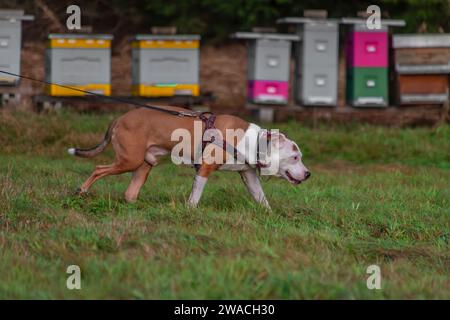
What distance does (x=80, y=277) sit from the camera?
675 centimetres

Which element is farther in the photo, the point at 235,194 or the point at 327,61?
the point at 327,61

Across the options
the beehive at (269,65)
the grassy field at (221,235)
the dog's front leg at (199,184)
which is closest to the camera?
the grassy field at (221,235)

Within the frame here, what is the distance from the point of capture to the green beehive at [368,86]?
59.5ft

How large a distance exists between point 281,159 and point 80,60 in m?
8.03

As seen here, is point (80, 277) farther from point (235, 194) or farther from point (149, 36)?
point (149, 36)

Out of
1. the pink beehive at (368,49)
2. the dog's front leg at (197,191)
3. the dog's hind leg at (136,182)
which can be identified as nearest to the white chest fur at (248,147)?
the dog's front leg at (197,191)

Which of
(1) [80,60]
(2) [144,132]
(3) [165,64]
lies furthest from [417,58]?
(2) [144,132]

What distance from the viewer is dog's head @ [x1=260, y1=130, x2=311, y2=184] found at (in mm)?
9969

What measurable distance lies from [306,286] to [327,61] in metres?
12.1

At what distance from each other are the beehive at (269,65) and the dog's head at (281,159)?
7.78 meters

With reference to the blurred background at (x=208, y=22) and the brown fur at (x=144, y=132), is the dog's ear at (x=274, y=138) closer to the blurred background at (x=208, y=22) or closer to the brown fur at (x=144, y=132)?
the brown fur at (x=144, y=132)

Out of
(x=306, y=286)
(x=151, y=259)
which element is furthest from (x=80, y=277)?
(x=306, y=286)
